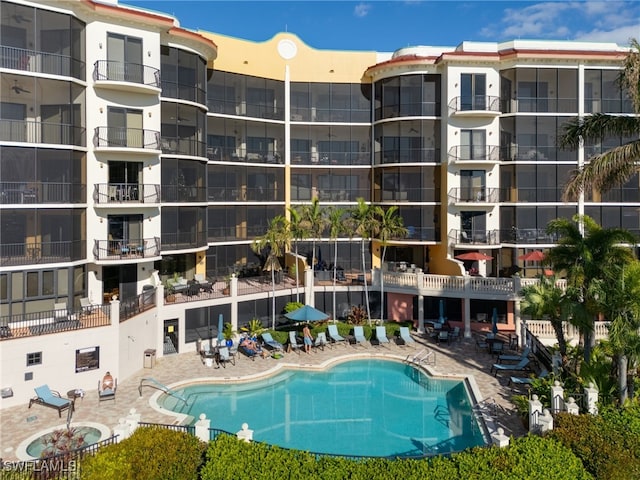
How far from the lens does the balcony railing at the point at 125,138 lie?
25312 mm

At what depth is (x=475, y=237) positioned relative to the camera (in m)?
33.3

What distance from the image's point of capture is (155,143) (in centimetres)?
2727

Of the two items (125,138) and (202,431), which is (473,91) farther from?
(202,431)

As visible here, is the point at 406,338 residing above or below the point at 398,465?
above

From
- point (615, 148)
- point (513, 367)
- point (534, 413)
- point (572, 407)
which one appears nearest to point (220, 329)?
point (513, 367)

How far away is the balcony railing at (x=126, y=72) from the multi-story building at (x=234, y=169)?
73 mm

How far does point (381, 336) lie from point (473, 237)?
9.81m

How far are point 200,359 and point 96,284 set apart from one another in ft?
21.4

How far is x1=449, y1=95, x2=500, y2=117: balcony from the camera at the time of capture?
32812 mm

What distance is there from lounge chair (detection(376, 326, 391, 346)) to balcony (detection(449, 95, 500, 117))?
14.9 meters

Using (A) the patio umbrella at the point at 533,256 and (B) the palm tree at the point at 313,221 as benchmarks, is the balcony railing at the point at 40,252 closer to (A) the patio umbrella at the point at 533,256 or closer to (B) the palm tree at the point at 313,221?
(B) the palm tree at the point at 313,221

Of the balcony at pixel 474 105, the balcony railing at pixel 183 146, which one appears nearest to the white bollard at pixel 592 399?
the balcony at pixel 474 105

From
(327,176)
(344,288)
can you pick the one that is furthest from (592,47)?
(344,288)

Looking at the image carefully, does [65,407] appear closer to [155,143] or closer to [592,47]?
[155,143]
